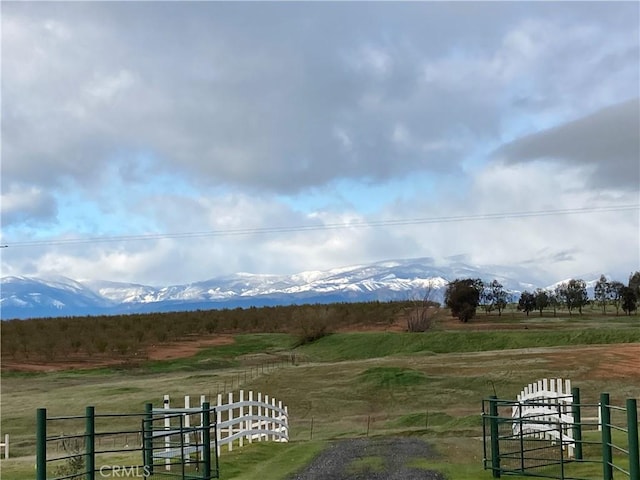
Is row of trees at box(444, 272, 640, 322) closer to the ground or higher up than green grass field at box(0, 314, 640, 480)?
higher up

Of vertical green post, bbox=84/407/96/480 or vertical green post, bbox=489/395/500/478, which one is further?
vertical green post, bbox=489/395/500/478

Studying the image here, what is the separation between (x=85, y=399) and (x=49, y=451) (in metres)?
9.80

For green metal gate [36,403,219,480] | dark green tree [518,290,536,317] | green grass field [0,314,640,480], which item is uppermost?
dark green tree [518,290,536,317]

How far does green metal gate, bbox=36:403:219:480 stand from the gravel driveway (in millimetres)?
1880

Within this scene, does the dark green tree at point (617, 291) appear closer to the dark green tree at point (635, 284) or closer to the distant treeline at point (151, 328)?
the dark green tree at point (635, 284)

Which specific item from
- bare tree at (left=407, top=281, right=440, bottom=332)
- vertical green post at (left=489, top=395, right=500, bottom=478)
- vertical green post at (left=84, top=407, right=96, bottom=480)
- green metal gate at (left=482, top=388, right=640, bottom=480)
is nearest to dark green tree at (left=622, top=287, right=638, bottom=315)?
bare tree at (left=407, top=281, right=440, bottom=332)

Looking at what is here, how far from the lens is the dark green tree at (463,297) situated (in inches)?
2803

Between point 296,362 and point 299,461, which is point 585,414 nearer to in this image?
point 299,461

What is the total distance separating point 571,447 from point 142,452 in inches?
344

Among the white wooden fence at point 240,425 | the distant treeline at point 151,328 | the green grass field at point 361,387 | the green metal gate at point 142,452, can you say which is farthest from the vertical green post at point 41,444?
the distant treeline at point 151,328

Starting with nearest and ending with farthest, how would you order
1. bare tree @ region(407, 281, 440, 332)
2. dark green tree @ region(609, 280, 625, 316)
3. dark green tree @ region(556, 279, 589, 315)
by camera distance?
bare tree @ region(407, 281, 440, 332)
dark green tree @ region(609, 280, 625, 316)
dark green tree @ region(556, 279, 589, 315)

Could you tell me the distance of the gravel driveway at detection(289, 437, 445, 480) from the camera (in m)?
13.0

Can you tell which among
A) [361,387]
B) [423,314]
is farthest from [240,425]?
[423,314]

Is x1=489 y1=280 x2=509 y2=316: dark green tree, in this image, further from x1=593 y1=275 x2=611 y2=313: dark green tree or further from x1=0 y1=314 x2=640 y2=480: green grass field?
x1=0 y1=314 x2=640 y2=480: green grass field
